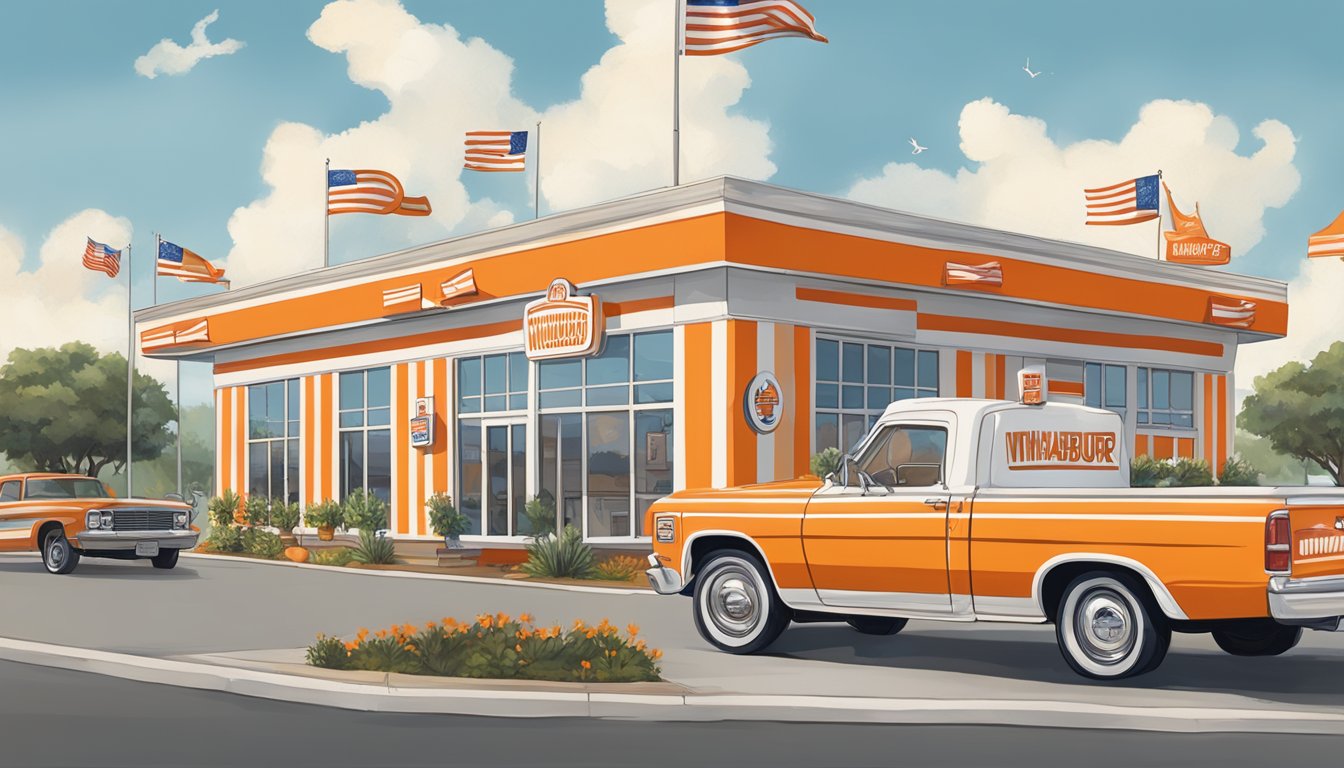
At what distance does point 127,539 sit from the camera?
25469mm

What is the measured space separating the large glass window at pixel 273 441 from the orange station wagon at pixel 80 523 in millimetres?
9357

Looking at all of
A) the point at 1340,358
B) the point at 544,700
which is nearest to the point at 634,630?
the point at 544,700

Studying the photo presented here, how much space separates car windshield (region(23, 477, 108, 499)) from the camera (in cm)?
2573

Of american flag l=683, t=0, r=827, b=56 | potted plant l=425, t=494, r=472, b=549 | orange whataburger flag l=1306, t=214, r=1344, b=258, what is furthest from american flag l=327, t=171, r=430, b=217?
orange whataburger flag l=1306, t=214, r=1344, b=258

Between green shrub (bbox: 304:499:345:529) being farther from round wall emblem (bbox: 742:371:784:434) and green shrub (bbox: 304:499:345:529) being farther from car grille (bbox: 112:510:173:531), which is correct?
round wall emblem (bbox: 742:371:784:434)

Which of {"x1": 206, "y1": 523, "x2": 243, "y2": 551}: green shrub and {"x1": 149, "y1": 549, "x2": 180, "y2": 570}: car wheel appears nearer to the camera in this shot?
{"x1": 149, "y1": 549, "x2": 180, "y2": 570}: car wheel

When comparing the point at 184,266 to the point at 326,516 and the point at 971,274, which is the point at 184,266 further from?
the point at 971,274

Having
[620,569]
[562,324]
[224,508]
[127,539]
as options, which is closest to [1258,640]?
[620,569]

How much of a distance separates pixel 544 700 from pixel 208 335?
1134 inches

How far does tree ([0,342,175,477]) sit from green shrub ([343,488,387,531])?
2431 inches

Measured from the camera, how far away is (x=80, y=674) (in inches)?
512

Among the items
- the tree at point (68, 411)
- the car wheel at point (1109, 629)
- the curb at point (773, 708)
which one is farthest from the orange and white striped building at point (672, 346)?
the tree at point (68, 411)

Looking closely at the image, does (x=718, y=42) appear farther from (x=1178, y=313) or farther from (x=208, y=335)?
(x=208, y=335)

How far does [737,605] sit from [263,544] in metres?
20.8
